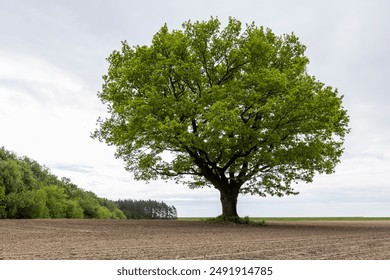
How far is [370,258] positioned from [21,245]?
11.6 meters

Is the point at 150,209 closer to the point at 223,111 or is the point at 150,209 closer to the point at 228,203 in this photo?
the point at 228,203

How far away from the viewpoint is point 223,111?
2908 centimetres

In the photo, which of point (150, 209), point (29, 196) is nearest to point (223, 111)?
point (29, 196)

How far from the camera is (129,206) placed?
98.9 metres

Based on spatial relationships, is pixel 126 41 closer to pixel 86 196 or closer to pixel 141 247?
pixel 141 247

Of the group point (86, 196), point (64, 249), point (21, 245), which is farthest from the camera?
point (86, 196)

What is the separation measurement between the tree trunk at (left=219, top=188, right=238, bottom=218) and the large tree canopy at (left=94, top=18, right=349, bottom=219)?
0.27 feet

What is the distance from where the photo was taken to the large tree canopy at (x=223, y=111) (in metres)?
31.4

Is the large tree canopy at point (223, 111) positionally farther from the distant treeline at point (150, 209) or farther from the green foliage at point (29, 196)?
the distant treeline at point (150, 209)

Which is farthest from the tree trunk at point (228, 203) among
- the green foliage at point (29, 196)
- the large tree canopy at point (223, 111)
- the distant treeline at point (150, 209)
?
the distant treeline at point (150, 209)

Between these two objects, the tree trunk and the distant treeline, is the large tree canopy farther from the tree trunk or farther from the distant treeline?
the distant treeline

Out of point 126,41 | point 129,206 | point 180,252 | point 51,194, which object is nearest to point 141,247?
point 180,252

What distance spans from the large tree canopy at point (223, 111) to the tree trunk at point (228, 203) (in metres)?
0.08

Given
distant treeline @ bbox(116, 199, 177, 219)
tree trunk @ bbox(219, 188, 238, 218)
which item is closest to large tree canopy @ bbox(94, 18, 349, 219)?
tree trunk @ bbox(219, 188, 238, 218)
